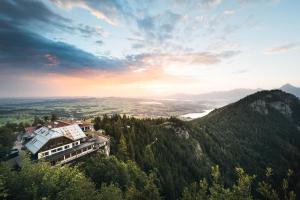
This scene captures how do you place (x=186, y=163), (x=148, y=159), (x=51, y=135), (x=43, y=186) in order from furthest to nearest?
(x=186, y=163), (x=148, y=159), (x=51, y=135), (x=43, y=186)

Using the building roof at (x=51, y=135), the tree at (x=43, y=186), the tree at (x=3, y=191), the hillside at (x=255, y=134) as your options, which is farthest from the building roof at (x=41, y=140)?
the hillside at (x=255, y=134)

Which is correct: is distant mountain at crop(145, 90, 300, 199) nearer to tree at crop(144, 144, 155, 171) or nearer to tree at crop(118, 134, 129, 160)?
tree at crop(144, 144, 155, 171)

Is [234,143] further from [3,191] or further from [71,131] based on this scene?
[3,191]

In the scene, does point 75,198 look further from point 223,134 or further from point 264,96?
point 264,96

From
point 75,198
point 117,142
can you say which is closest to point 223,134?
point 117,142

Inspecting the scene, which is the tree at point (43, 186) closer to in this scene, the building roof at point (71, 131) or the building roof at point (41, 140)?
the building roof at point (41, 140)

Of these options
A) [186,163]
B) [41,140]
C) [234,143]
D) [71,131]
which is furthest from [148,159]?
[234,143]
